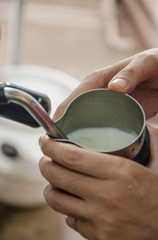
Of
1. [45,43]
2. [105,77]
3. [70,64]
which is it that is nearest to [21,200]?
[105,77]

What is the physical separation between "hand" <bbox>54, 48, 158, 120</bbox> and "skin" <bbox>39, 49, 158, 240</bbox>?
0.03 metres

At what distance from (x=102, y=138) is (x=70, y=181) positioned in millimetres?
83

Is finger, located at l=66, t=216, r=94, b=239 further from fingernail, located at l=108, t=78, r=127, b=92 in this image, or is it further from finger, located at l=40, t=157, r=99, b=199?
fingernail, located at l=108, t=78, r=127, b=92

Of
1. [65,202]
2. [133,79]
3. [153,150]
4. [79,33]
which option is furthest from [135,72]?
[79,33]

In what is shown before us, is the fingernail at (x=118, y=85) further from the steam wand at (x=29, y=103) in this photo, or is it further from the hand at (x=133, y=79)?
the steam wand at (x=29, y=103)

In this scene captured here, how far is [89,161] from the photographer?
15.8 inches

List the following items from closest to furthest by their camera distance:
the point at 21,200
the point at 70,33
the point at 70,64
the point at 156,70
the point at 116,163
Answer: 1. the point at 116,163
2. the point at 156,70
3. the point at 21,200
4. the point at 70,64
5. the point at 70,33

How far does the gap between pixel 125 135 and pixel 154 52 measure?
19 centimetres

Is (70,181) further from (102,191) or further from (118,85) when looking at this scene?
(118,85)

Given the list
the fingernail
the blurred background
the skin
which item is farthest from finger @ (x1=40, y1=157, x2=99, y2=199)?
the blurred background

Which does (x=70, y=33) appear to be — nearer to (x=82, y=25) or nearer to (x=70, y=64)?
(x=82, y=25)

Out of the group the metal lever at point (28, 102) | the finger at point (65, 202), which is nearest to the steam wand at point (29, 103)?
the metal lever at point (28, 102)

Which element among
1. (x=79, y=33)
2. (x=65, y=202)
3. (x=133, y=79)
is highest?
(x=133, y=79)

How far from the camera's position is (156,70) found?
581mm
